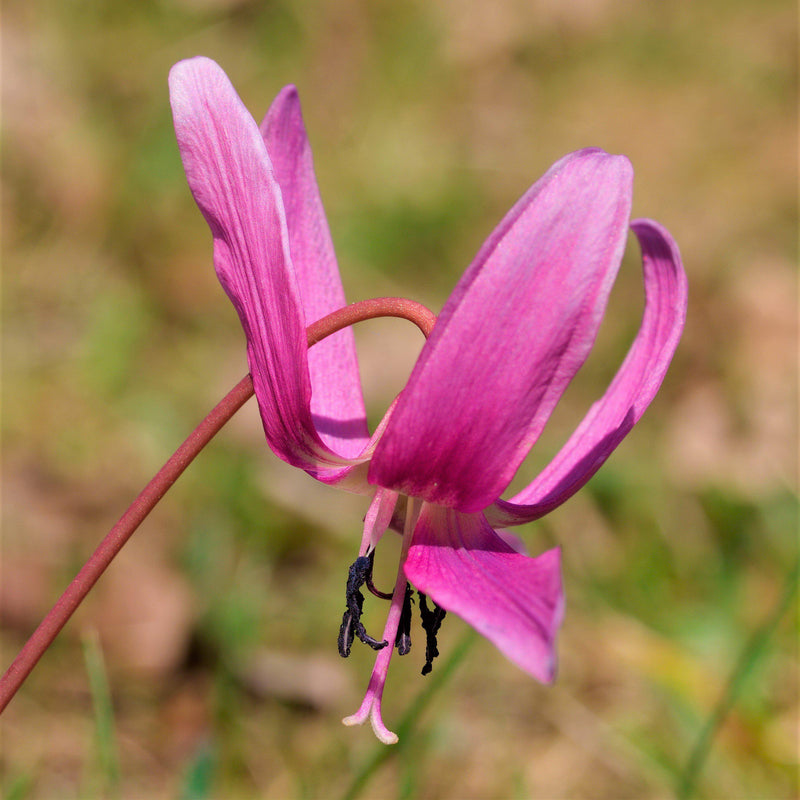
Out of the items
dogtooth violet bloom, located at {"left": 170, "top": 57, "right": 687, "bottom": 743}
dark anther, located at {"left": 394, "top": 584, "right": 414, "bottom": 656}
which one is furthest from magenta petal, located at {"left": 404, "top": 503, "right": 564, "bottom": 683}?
dark anther, located at {"left": 394, "top": 584, "right": 414, "bottom": 656}

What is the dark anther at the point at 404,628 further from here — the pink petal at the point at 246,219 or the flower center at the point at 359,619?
the pink petal at the point at 246,219

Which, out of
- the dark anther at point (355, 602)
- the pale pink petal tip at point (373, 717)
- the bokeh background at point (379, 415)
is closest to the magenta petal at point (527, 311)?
the dark anther at point (355, 602)

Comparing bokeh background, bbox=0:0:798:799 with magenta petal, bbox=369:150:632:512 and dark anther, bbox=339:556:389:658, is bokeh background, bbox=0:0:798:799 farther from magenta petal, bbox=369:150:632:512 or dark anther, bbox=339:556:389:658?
magenta petal, bbox=369:150:632:512

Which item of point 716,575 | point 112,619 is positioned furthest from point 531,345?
point 716,575

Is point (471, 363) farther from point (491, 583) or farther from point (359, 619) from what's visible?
point (359, 619)

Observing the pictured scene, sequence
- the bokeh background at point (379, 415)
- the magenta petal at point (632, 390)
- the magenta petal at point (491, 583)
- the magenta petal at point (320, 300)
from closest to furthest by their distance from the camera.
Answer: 1. the magenta petal at point (491, 583)
2. the magenta petal at point (632, 390)
3. the magenta petal at point (320, 300)
4. the bokeh background at point (379, 415)

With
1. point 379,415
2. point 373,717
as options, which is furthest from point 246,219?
point 379,415
